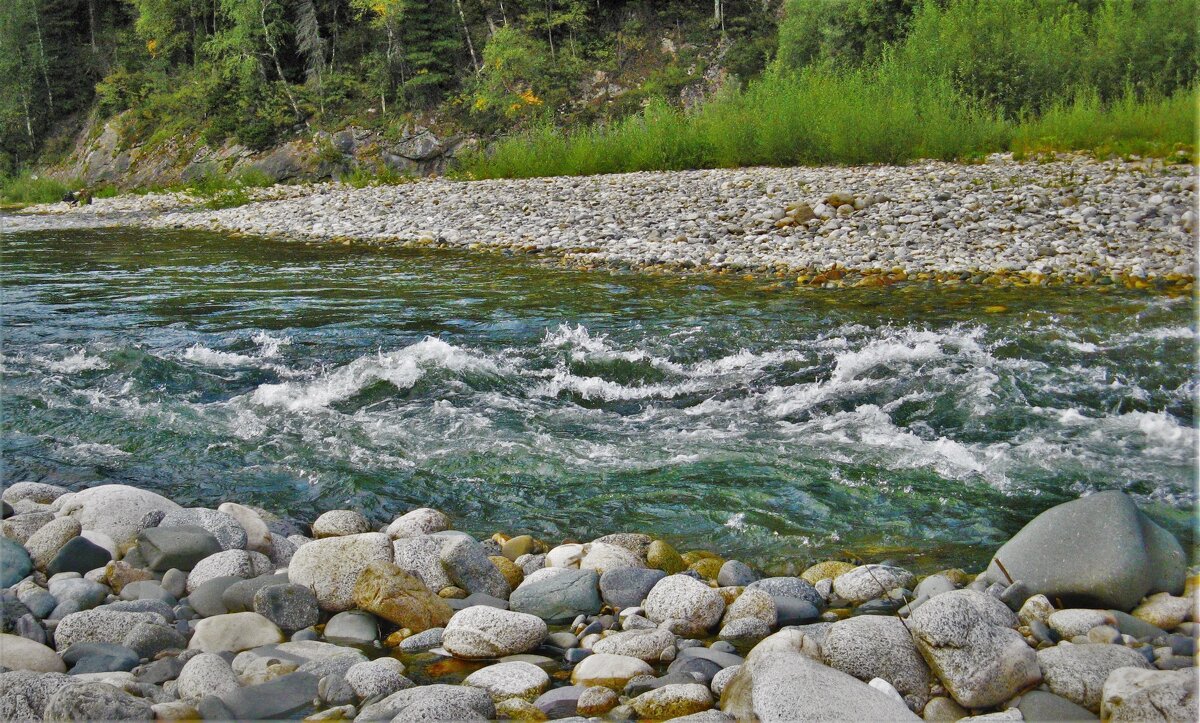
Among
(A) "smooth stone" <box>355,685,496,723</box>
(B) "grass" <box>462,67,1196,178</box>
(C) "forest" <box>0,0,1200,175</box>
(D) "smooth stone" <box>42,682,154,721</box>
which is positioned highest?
(C) "forest" <box>0,0,1200,175</box>

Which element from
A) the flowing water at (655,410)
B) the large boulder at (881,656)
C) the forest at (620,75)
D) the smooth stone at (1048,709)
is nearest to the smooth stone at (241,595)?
the flowing water at (655,410)

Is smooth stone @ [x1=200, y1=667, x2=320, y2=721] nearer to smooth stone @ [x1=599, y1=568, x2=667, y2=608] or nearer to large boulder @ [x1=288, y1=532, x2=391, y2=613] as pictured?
large boulder @ [x1=288, y1=532, x2=391, y2=613]

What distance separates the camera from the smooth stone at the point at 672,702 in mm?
2477

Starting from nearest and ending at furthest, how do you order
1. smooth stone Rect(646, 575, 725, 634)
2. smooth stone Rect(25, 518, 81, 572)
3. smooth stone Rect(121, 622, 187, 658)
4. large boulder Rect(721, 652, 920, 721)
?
large boulder Rect(721, 652, 920, 721) < smooth stone Rect(121, 622, 187, 658) < smooth stone Rect(646, 575, 725, 634) < smooth stone Rect(25, 518, 81, 572)

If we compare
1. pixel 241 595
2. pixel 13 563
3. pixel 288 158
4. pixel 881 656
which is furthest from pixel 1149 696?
pixel 288 158

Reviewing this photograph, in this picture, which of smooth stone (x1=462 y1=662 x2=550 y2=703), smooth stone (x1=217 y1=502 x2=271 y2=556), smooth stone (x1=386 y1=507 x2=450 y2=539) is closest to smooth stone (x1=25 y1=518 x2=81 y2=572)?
smooth stone (x1=217 y1=502 x2=271 y2=556)

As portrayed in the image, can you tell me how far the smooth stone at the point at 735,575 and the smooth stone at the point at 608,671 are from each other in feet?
2.38

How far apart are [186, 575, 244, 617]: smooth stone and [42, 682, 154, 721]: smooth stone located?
0.82 metres

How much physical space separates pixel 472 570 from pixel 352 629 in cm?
54

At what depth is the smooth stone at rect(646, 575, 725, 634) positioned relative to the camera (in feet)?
10.0

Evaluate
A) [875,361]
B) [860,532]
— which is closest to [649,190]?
[875,361]

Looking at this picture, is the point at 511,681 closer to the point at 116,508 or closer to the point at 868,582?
the point at 868,582

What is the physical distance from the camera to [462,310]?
→ 8000mm

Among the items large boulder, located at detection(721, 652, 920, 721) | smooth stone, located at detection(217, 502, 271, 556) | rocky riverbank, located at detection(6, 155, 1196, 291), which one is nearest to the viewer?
large boulder, located at detection(721, 652, 920, 721)
